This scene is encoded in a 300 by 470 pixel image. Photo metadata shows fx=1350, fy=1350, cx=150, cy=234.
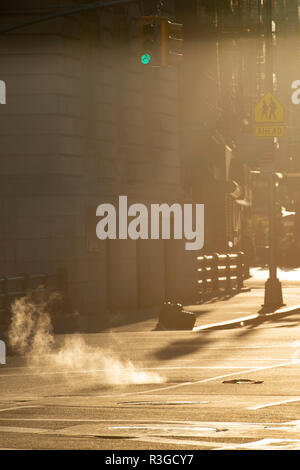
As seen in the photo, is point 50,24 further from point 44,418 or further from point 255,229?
point 255,229

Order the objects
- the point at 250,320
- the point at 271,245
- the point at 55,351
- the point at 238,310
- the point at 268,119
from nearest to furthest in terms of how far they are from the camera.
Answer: the point at 55,351 → the point at 250,320 → the point at 238,310 → the point at 268,119 → the point at 271,245

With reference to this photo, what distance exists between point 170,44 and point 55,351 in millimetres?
5873

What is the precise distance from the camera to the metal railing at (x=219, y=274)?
144 ft

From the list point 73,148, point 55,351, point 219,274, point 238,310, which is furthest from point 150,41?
point 219,274

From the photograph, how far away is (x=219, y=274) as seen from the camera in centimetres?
4609

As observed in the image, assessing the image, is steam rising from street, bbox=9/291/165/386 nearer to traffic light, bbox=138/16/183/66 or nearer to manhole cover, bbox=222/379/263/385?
manhole cover, bbox=222/379/263/385

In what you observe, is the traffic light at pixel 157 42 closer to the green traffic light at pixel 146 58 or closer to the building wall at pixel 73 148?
the green traffic light at pixel 146 58

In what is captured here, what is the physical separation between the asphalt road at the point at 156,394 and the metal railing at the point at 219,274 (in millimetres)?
16790

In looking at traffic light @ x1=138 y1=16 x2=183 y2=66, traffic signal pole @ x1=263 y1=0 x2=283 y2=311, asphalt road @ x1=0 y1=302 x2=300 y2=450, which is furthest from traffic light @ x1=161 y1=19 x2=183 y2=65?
traffic signal pole @ x1=263 y1=0 x2=283 y2=311

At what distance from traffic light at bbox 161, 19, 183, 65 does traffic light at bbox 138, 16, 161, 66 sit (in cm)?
10

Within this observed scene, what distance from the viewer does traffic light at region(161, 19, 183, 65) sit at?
24.1m

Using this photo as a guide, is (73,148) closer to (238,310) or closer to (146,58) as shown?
(238,310)

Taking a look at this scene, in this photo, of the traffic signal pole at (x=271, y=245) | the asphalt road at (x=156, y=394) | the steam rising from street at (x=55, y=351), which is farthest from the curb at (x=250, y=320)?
the steam rising from street at (x=55, y=351)
